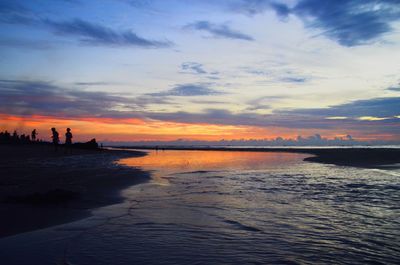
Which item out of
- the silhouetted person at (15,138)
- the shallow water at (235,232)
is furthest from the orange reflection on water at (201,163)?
the silhouetted person at (15,138)

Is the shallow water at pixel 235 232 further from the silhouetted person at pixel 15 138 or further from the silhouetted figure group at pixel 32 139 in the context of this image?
the silhouetted person at pixel 15 138

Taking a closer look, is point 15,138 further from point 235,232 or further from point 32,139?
point 235,232

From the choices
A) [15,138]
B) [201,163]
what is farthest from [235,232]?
[15,138]

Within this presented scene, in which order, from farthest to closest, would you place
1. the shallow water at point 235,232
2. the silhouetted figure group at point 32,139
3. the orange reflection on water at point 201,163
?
the silhouetted figure group at point 32,139
the orange reflection on water at point 201,163
the shallow water at point 235,232

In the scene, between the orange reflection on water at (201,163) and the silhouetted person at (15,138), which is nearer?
the orange reflection on water at (201,163)

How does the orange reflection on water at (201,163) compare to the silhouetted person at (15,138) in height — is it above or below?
below

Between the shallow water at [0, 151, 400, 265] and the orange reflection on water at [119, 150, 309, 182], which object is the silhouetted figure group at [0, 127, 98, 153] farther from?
the shallow water at [0, 151, 400, 265]

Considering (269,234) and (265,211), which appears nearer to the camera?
(269,234)

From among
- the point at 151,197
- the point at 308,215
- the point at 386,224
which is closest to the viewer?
the point at 386,224

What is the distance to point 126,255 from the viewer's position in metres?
7.09

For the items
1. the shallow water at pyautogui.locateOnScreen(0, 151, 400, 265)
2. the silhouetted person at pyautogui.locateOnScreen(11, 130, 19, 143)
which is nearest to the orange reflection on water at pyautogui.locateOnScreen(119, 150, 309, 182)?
the shallow water at pyautogui.locateOnScreen(0, 151, 400, 265)

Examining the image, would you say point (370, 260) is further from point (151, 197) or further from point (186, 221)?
point (151, 197)

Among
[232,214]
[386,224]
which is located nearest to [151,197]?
[232,214]

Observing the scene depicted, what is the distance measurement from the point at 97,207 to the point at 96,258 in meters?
5.68
